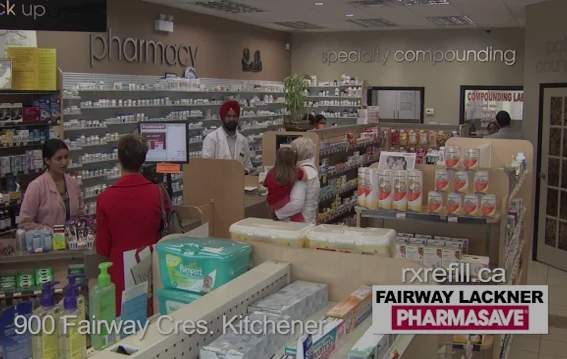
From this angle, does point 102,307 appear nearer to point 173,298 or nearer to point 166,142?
point 173,298

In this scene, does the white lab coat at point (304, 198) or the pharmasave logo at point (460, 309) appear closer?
the pharmasave logo at point (460, 309)

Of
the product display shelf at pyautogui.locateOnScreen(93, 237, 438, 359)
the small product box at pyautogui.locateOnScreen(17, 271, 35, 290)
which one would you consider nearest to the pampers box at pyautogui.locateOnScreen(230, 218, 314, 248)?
the product display shelf at pyautogui.locateOnScreen(93, 237, 438, 359)

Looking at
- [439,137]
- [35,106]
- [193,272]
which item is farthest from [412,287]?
[439,137]

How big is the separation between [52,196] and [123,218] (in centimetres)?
Answer: 143

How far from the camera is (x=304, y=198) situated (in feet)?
17.8

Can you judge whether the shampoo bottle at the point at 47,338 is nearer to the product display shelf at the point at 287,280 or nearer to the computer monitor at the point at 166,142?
the product display shelf at the point at 287,280

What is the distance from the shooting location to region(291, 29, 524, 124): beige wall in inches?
548

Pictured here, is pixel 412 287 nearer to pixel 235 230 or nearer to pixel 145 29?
pixel 235 230

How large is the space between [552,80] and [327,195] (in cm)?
371

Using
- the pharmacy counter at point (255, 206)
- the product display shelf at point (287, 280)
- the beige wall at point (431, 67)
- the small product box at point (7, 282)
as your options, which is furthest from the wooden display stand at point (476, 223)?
the beige wall at point (431, 67)

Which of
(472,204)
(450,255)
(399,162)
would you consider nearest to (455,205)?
(472,204)

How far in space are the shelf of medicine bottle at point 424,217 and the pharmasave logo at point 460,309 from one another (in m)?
1.99

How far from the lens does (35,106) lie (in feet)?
24.3

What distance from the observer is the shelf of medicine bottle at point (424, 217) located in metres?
4.13
